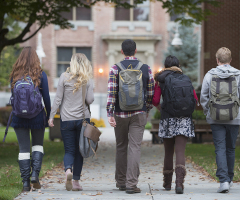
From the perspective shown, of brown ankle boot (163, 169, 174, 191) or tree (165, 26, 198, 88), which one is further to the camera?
tree (165, 26, 198, 88)

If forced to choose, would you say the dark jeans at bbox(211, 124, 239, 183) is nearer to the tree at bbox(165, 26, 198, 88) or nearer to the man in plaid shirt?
the man in plaid shirt

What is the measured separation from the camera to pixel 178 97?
5562 millimetres

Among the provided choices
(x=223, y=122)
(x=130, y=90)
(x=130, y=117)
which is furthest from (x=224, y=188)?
(x=130, y=90)

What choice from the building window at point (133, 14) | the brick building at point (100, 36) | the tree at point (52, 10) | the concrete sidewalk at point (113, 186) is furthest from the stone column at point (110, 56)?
the concrete sidewalk at point (113, 186)

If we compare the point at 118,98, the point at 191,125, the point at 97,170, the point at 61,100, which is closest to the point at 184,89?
the point at 191,125

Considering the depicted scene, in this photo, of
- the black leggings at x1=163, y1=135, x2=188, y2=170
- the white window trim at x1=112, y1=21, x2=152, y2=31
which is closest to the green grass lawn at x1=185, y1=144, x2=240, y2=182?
the black leggings at x1=163, y1=135, x2=188, y2=170

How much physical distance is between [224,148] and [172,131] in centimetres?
78

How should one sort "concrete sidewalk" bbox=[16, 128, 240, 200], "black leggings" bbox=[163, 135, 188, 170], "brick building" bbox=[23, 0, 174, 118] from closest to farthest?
"concrete sidewalk" bbox=[16, 128, 240, 200], "black leggings" bbox=[163, 135, 188, 170], "brick building" bbox=[23, 0, 174, 118]

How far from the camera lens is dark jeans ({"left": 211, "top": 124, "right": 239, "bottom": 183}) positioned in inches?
225

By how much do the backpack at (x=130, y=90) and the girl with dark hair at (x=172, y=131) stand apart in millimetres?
291

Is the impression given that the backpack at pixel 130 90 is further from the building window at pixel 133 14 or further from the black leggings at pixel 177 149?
the building window at pixel 133 14

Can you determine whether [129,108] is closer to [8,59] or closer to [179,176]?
[179,176]

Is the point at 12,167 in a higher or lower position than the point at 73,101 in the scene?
lower

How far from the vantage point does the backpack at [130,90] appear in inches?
215
